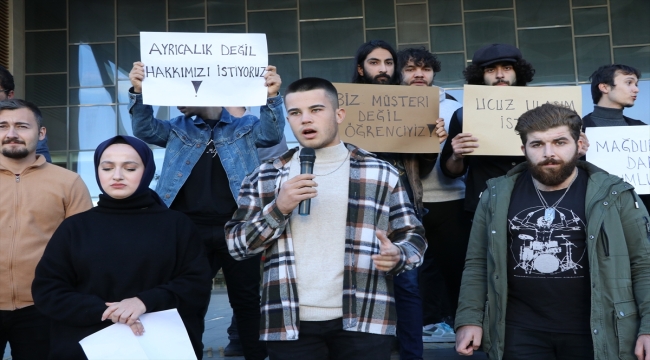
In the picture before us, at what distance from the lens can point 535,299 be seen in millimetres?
3627

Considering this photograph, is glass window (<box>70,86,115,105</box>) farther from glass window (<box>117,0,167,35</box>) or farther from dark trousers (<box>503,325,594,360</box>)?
dark trousers (<box>503,325,594,360</box>)

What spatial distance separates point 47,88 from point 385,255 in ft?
40.6

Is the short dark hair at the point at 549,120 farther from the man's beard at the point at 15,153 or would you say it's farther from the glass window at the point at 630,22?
the glass window at the point at 630,22

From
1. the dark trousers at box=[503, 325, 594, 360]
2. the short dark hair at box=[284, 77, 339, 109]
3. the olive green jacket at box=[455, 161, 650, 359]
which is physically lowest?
the dark trousers at box=[503, 325, 594, 360]

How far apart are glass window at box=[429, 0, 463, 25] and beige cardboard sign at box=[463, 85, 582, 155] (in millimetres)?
8837

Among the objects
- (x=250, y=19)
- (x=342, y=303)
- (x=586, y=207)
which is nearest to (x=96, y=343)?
(x=342, y=303)

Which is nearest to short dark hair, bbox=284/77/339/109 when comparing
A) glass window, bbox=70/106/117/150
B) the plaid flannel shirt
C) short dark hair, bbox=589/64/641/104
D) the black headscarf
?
the plaid flannel shirt

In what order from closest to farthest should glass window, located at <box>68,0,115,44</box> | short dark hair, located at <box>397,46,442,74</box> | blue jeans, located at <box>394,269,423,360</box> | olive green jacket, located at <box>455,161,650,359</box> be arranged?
olive green jacket, located at <box>455,161,650,359</box> → blue jeans, located at <box>394,269,423,360</box> → short dark hair, located at <box>397,46,442,74</box> → glass window, located at <box>68,0,115,44</box>

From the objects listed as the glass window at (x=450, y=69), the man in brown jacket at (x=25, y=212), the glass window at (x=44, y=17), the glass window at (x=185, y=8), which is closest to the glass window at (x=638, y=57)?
the glass window at (x=450, y=69)

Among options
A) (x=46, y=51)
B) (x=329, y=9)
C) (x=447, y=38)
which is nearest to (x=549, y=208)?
(x=447, y=38)

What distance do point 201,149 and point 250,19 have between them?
9615 millimetres

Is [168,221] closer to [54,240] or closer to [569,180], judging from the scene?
[54,240]

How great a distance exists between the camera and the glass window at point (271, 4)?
13.7 m

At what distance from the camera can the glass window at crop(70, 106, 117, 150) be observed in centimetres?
1391
